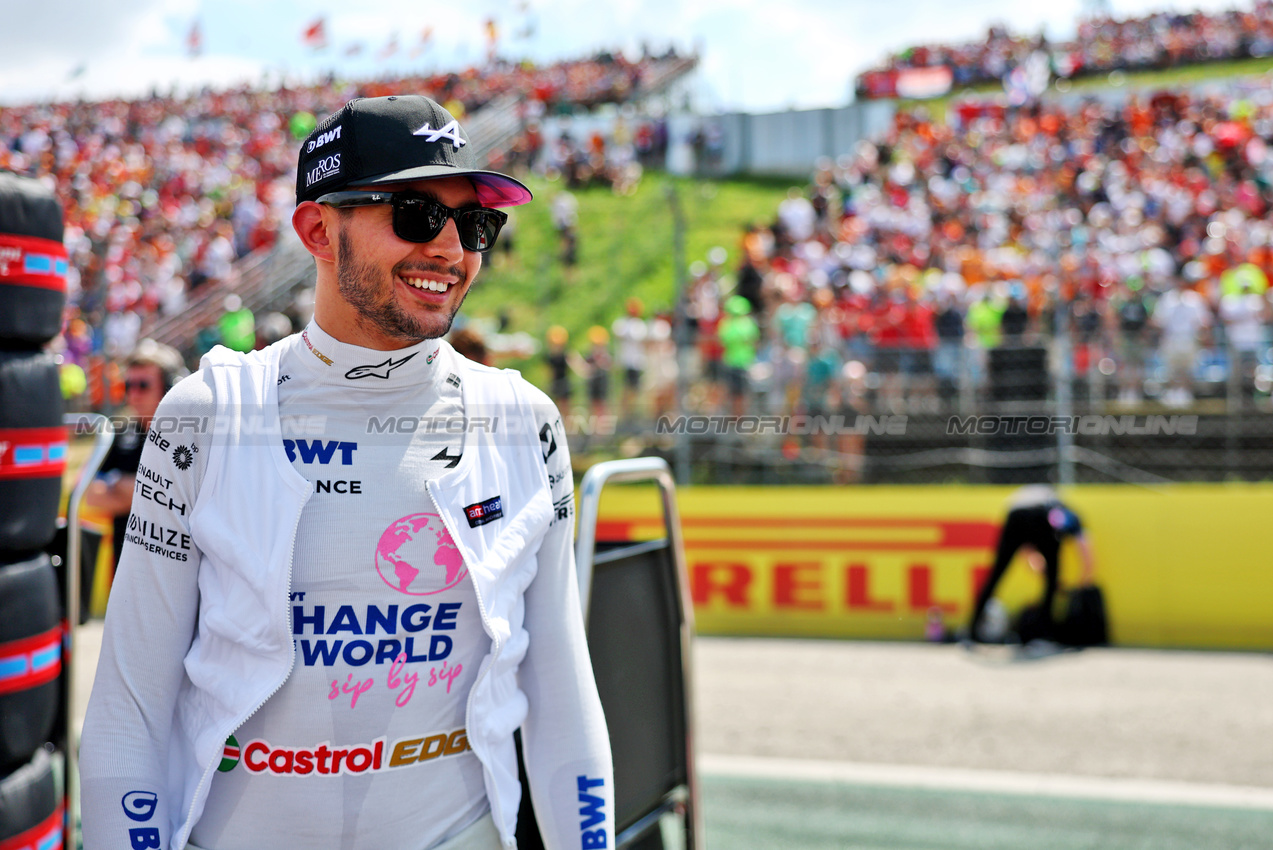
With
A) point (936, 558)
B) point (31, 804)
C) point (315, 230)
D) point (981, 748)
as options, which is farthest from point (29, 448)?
point (936, 558)

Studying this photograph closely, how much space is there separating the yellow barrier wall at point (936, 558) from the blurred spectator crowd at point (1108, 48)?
20.3m

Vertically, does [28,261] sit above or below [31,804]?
above

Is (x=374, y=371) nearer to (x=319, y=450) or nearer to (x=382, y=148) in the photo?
(x=319, y=450)

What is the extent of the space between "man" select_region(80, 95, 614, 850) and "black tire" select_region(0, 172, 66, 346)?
106 centimetres

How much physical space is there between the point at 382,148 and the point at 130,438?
3.53 m

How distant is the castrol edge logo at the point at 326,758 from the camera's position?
1.55 meters

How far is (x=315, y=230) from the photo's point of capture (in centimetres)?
167

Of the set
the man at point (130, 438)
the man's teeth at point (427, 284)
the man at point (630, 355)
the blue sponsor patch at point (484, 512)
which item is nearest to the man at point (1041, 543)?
the man at point (630, 355)

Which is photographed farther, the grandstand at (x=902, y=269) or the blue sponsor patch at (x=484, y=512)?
the grandstand at (x=902, y=269)

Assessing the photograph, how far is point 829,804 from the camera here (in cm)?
452

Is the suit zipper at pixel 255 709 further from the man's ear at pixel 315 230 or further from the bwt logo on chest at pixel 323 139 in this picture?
the bwt logo on chest at pixel 323 139

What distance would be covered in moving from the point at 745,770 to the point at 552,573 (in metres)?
3.50

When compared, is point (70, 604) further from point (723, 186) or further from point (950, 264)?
point (723, 186)

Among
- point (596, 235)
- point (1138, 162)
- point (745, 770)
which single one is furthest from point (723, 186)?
point (745, 770)
